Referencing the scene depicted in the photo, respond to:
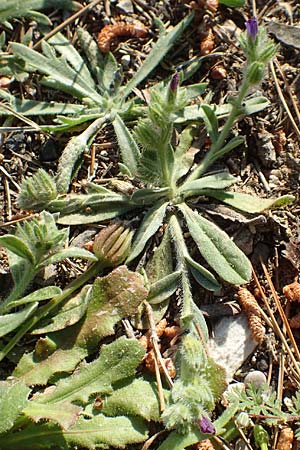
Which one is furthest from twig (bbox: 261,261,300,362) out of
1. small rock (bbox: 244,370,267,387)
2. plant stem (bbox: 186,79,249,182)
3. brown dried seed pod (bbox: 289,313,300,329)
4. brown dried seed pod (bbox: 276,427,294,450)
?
plant stem (bbox: 186,79,249,182)

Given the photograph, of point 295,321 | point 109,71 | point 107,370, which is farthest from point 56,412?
point 109,71

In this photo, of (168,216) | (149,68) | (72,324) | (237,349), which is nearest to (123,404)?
(72,324)

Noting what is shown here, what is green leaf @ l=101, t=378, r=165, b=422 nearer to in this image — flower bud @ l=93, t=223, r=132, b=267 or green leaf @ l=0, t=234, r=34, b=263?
flower bud @ l=93, t=223, r=132, b=267

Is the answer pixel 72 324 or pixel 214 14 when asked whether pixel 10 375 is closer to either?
pixel 72 324

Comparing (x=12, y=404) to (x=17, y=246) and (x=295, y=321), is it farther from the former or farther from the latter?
(x=295, y=321)

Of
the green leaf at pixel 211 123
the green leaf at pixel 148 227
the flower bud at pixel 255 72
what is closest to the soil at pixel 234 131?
the green leaf at pixel 211 123

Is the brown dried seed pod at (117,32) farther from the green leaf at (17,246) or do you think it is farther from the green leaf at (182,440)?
the green leaf at (182,440)
